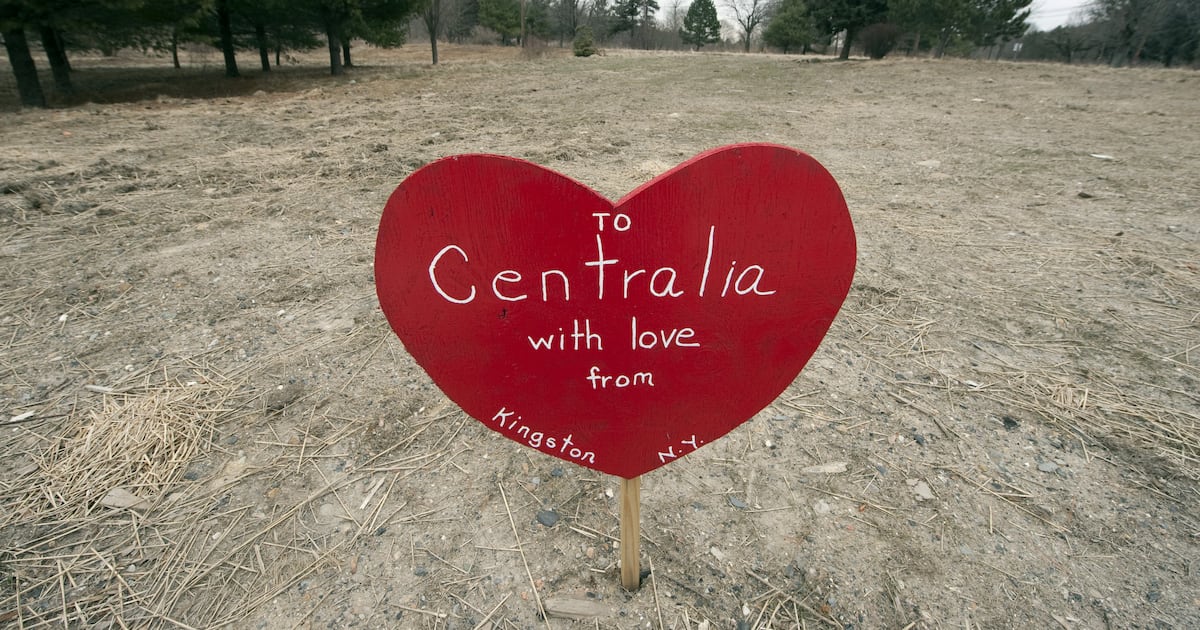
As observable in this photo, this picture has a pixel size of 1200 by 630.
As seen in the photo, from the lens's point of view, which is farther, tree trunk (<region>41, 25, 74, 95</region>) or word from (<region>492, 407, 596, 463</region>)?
tree trunk (<region>41, 25, 74, 95</region>)

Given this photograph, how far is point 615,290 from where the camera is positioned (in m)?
0.96

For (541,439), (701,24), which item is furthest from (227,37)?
(701,24)

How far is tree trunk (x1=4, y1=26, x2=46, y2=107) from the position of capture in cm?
851

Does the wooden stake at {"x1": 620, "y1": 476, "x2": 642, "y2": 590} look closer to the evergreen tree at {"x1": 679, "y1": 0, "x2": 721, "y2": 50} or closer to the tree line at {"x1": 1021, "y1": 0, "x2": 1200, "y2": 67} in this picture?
the tree line at {"x1": 1021, "y1": 0, "x2": 1200, "y2": 67}

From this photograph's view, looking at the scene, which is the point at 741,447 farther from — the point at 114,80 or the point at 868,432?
the point at 114,80

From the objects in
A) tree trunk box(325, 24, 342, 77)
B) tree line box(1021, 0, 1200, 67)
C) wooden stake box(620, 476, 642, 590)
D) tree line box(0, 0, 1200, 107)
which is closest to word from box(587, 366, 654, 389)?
wooden stake box(620, 476, 642, 590)

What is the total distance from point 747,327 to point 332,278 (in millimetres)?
2761

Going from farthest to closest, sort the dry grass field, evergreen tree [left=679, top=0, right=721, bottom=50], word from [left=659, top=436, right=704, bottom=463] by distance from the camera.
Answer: evergreen tree [left=679, top=0, right=721, bottom=50], the dry grass field, word from [left=659, top=436, right=704, bottom=463]

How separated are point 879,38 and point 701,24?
1223 inches

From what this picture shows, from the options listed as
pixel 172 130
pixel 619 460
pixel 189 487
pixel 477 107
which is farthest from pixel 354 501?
pixel 477 107

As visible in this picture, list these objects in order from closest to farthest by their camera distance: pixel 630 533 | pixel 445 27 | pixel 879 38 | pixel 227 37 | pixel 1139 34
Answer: pixel 630 533 → pixel 227 37 → pixel 879 38 → pixel 1139 34 → pixel 445 27

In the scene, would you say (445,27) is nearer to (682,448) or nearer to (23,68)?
(23,68)

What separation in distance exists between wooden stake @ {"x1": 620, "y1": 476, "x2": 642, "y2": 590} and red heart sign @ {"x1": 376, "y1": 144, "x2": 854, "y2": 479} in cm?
10

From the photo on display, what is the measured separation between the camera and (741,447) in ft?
6.35
